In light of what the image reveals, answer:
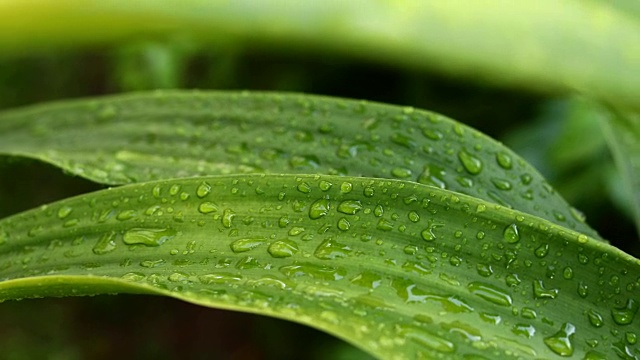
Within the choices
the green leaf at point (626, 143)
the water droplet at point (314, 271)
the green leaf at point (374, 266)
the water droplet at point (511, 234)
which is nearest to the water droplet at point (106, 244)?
the green leaf at point (374, 266)

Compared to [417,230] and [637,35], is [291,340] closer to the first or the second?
[637,35]

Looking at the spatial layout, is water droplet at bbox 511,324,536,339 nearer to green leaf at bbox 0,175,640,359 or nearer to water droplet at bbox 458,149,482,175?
green leaf at bbox 0,175,640,359

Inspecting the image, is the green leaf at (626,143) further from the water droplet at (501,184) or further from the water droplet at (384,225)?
the water droplet at (384,225)

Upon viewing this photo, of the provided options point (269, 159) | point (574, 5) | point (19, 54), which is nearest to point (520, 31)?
point (574, 5)

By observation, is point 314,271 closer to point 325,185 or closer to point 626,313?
point 325,185

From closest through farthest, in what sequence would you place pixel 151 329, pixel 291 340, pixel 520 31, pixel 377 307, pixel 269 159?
pixel 377 307, pixel 269 159, pixel 520 31, pixel 291 340, pixel 151 329
